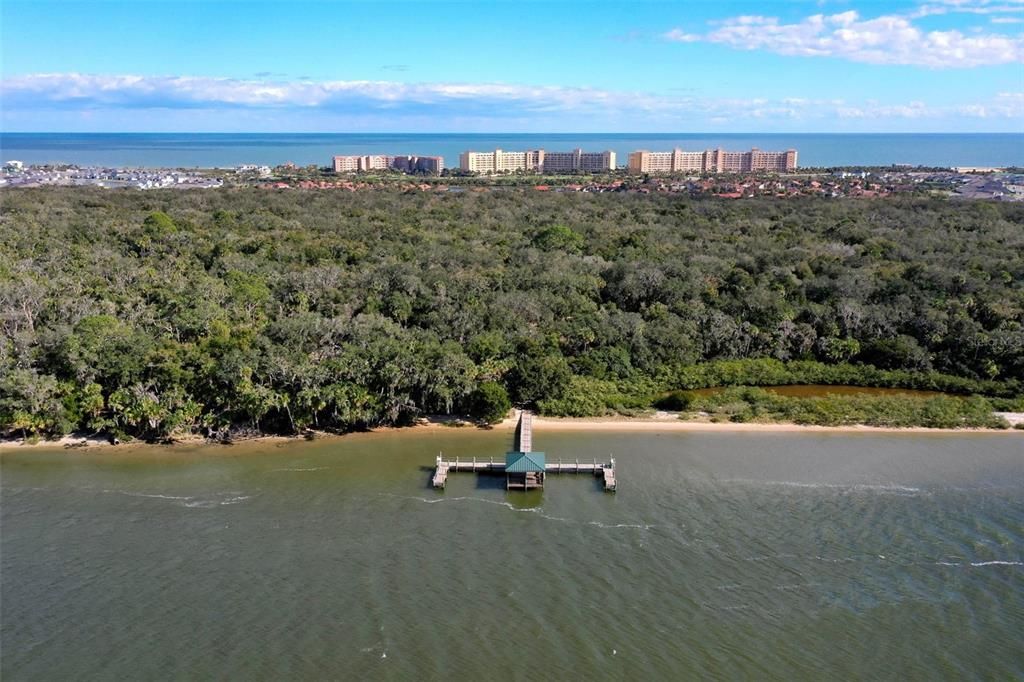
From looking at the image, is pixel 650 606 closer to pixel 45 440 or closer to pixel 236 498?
pixel 236 498

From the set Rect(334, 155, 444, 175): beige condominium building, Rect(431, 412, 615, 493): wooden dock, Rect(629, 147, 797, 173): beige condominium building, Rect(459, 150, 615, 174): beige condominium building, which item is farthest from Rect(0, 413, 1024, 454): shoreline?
Rect(629, 147, 797, 173): beige condominium building

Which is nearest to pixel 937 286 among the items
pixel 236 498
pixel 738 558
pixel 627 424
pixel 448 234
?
pixel 627 424

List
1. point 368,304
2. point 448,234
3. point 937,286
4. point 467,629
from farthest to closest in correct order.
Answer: point 448,234
point 937,286
point 368,304
point 467,629

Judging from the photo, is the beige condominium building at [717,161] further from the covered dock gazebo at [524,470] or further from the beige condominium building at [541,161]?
the covered dock gazebo at [524,470]

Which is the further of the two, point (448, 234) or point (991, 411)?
point (448, 234)

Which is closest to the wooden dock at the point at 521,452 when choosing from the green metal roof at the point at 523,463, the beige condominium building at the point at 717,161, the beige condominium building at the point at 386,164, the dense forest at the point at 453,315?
the green metal roof at the point at 523,463

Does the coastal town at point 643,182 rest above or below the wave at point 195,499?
above
